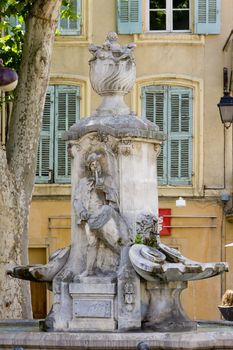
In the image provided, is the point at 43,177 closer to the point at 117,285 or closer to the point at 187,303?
the point at 187,303

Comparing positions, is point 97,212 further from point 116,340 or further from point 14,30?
point 14,30

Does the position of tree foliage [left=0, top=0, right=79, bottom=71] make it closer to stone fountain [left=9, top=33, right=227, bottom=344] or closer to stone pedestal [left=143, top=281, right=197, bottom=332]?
stone fountain [left=9, top=33, right=227, bottom=344]

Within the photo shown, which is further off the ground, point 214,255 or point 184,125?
point 184,125

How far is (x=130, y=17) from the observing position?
33.1 metres

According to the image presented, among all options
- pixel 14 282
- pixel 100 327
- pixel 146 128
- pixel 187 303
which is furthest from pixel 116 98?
pixel 187 303

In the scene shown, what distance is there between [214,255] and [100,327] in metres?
16.8

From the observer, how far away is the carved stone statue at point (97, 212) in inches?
626

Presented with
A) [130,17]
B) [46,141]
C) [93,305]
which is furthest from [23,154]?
[130,17]

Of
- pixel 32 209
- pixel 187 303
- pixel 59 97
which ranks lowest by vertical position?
pixel 187 303

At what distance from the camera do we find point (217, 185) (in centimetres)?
3262

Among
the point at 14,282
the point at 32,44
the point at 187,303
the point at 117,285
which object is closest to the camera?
the point at 117,285

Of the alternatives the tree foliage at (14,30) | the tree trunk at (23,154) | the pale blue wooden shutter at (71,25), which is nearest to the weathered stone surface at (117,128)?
the tree trunk at (23,154)

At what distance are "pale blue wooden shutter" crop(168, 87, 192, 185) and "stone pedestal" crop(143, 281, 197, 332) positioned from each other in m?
16.7

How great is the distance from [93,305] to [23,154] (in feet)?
24.3
